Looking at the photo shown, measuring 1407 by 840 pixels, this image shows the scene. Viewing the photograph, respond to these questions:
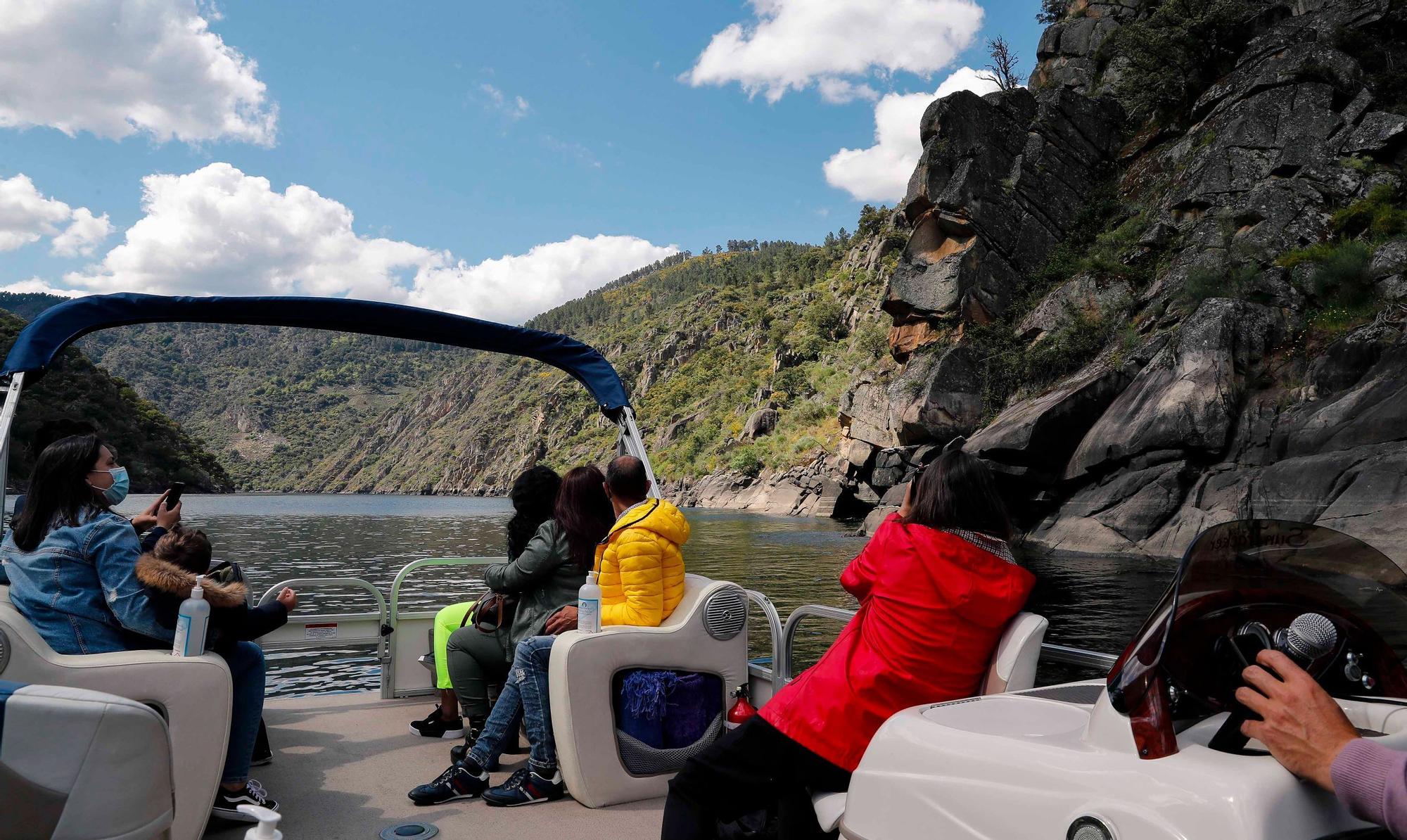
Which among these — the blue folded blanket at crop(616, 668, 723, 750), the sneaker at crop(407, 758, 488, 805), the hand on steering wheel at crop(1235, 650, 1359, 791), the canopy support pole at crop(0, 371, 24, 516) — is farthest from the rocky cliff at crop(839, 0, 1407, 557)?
the canopy support pole at crop(0, 371, 24, 516)

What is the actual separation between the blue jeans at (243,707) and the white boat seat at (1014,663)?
8.76ft

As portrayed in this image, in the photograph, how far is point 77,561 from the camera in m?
3.38

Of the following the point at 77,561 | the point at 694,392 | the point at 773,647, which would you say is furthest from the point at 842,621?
the point at 694,392

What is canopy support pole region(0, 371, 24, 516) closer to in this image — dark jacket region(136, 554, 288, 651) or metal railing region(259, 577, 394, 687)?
dark jacket region(136, 554, 288, 651)

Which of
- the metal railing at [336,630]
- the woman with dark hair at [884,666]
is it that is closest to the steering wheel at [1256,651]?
the woman with dark hair at [884,666]

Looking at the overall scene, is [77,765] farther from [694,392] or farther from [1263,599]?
[694,392]

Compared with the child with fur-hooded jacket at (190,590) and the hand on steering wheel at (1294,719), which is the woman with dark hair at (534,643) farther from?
the hand on steering wheel at (1294,719)

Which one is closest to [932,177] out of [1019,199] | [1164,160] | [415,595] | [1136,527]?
[1019,199]

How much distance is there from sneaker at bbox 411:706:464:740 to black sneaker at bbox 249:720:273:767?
84 centimetres

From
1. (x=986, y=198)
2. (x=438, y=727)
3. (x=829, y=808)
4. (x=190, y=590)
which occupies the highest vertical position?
(x=986, y=198)

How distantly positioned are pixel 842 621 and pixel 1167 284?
30.4m

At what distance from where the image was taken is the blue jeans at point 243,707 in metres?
3.83

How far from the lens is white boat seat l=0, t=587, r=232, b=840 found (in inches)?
123

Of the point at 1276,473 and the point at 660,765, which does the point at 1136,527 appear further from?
the point at 660,765
